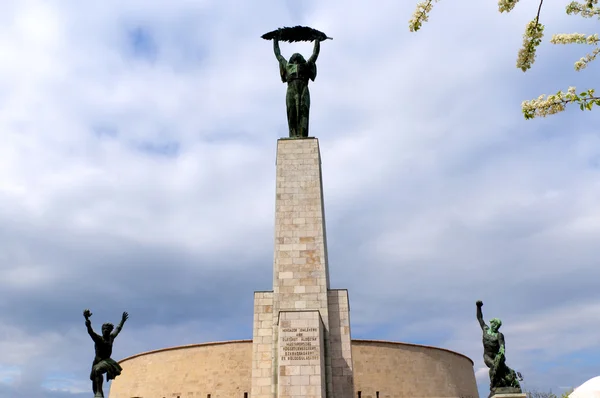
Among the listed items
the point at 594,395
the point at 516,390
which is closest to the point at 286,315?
the point at 516,390

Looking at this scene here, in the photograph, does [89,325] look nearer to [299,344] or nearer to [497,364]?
[299,344]

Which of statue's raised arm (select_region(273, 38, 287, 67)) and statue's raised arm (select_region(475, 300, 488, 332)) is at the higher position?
statue's raised arm (select_region(273, 38, 287, 67))

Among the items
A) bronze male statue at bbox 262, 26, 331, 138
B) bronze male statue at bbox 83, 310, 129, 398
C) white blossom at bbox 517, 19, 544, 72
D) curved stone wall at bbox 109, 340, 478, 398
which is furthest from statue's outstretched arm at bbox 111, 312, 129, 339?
curved stone wall at bbox 109, 340, 478, 398

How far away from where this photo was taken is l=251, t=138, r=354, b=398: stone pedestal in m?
14.0

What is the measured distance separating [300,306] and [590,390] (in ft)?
42.4

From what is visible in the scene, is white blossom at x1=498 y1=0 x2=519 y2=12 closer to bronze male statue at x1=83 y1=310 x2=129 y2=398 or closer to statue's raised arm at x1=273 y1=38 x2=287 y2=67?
bronze male statue at x1=83 y1=310 x2=129 y2=398

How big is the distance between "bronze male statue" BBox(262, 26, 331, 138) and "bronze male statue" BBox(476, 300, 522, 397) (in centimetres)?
821

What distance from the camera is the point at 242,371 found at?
26625 millimetres

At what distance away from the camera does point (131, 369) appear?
2964 centimetres

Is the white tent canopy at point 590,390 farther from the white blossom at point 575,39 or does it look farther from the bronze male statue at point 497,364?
the white blossom at point 575,39

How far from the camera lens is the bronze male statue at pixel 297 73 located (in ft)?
59.4

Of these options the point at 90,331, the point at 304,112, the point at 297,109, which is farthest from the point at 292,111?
the point at 90,331

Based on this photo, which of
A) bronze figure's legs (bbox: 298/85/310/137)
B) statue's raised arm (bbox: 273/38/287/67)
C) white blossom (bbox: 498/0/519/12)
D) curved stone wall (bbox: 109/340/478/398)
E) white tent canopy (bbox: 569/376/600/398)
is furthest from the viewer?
curved stone wall (bbox: 109/340/478/398)

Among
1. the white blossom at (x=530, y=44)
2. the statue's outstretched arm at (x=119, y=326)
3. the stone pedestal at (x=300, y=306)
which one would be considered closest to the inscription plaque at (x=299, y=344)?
the stone pedestal at (x=300, y=306)
